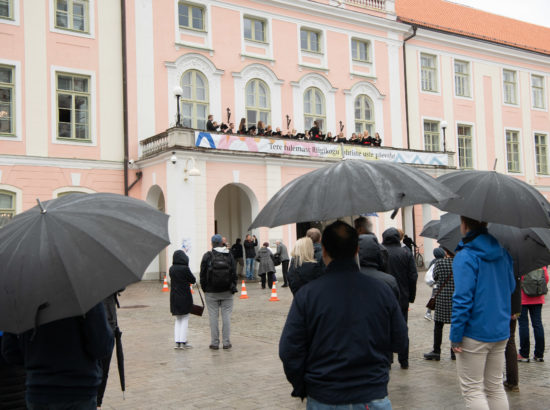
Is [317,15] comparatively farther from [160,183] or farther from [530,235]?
[530,235]

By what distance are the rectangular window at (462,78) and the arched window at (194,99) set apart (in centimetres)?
1637

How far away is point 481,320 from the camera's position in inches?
186

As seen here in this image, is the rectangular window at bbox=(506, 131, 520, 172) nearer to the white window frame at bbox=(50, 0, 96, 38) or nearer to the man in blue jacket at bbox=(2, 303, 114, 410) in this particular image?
the white window frame at bbox=(50, 0, 96, 38)

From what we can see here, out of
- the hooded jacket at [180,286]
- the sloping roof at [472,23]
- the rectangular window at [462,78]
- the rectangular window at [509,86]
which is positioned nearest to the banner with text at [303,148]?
the rectangular window at [462,78]

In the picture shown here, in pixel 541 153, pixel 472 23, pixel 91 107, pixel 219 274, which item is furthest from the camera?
pixel 541 153

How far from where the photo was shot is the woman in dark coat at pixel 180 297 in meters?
9.77

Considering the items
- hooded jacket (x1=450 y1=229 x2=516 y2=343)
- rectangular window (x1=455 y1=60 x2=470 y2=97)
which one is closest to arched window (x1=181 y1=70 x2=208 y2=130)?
rectangular window (x1=455 y1=60 x2=470 y2=97)

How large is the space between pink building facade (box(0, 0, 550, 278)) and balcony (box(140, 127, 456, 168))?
57mm

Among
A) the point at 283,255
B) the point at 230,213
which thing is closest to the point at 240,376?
the point at 283,255

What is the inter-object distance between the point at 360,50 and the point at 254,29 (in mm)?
6381

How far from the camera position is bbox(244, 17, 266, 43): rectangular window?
88.2 feet

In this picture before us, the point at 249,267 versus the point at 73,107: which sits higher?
the point at 73,107

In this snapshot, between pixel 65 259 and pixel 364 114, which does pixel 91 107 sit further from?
pixel 65 259

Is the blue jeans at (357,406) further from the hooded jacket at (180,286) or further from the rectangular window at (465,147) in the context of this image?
the rectangular window at (465,147)
